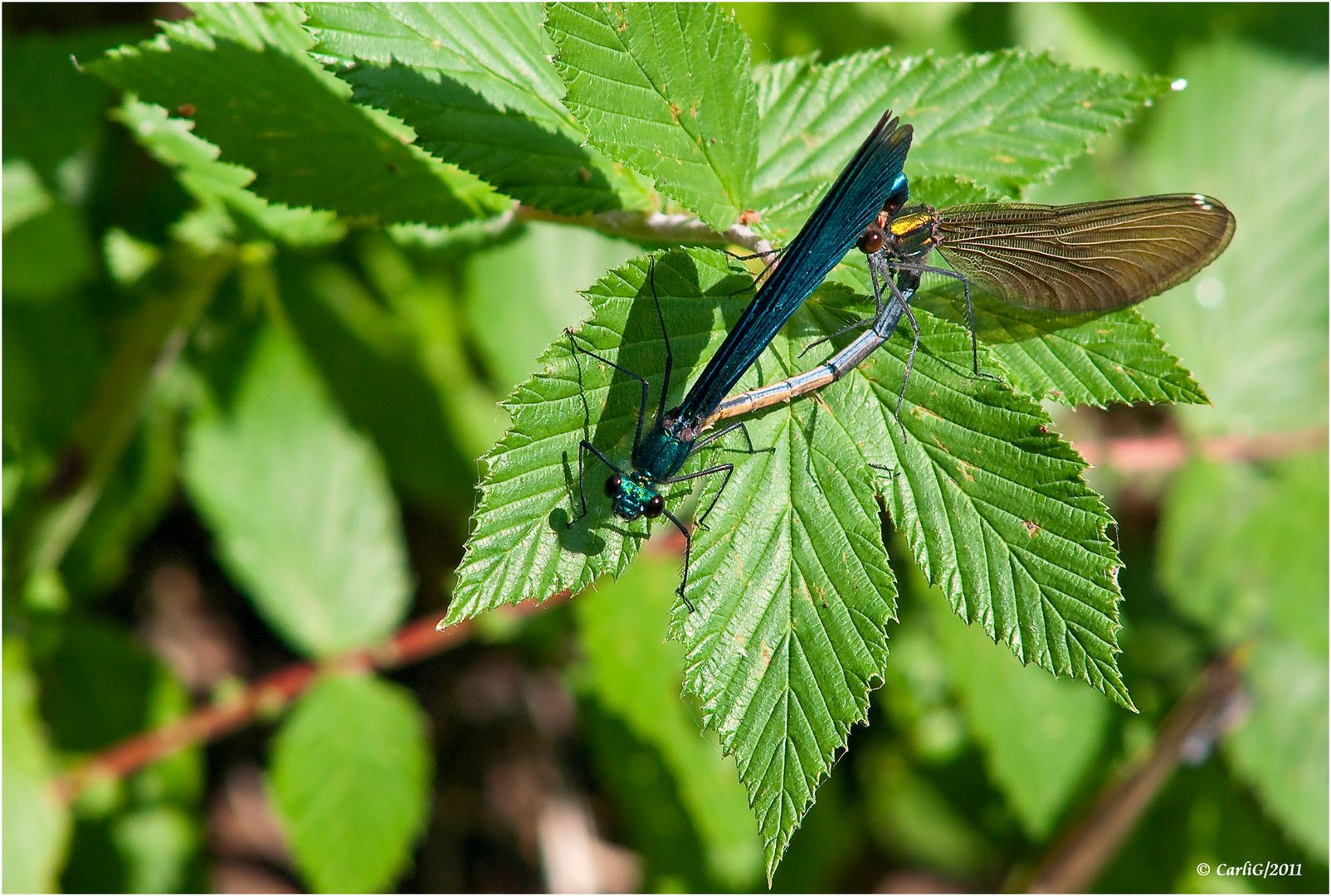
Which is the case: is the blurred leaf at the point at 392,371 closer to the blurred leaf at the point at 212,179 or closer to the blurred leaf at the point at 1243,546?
the blurred leaf at the point at 212,179

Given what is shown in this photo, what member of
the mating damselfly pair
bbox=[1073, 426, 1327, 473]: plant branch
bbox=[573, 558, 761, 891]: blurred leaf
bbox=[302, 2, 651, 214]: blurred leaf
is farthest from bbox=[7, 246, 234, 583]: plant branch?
bbox=[1073, 426, 1327, 473]: plant branch

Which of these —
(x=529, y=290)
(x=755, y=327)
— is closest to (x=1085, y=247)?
(x=755, y=327)

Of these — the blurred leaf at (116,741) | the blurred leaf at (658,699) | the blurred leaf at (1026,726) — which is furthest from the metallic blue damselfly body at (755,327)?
the blurred leaf at (116,741)

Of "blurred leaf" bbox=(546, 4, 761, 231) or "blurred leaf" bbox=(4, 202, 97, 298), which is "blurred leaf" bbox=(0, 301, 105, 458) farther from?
"blurred leaf" bbox=(546, 4, 761, 231)

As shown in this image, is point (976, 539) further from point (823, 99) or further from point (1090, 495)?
point (823, 99)

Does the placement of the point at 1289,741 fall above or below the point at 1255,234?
below

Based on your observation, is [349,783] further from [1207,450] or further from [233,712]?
[1207,450]

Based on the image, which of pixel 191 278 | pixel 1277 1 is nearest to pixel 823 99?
pixel 191 278
